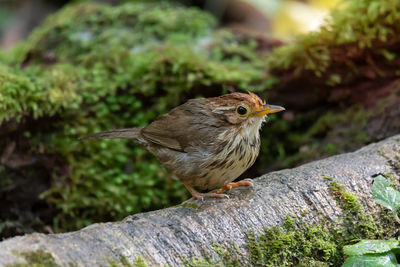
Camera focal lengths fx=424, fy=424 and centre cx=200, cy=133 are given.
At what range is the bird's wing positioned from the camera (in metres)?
3.32

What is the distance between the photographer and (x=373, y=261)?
2.34 m

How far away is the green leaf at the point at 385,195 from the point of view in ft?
8.50

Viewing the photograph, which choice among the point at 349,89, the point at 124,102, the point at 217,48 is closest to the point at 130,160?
the point at 124,102

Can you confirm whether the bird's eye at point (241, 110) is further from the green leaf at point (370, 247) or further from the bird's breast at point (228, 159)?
the green leaf at point (370, 247)

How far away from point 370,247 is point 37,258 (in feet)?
5.74

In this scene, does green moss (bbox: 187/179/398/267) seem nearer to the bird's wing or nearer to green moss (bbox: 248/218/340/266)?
green moss (bbox: 248/218/340/266)

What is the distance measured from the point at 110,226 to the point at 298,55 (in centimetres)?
317

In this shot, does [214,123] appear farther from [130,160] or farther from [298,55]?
[298,55]

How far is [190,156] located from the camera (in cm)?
327

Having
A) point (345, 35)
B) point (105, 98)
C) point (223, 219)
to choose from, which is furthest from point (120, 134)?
point (345, 35)

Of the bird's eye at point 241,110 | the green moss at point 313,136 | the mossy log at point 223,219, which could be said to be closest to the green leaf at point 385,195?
the mossy log at point 223,219

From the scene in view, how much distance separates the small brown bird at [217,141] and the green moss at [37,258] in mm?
1256

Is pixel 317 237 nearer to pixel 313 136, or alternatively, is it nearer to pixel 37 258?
pixel 37 258

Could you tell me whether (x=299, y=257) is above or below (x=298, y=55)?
below
